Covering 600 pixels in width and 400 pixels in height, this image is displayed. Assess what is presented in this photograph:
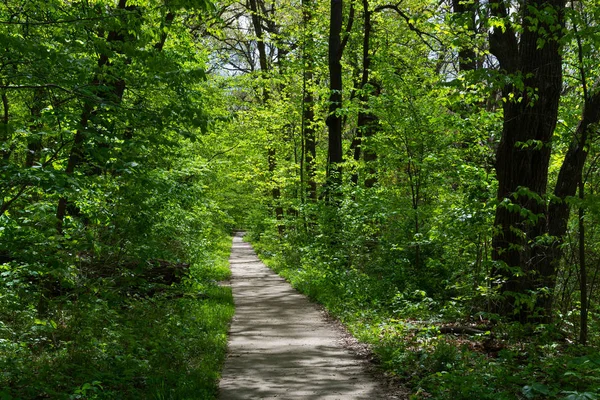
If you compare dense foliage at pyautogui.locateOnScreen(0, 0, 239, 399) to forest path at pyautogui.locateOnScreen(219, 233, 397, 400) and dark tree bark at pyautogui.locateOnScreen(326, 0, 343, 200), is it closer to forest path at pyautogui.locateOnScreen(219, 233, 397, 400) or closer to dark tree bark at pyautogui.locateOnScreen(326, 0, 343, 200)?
forest path at pyautogui.locateOnScreen(219, 233, 397, 400)

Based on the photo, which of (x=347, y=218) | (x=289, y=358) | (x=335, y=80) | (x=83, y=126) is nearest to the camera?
(x=83, y=126)

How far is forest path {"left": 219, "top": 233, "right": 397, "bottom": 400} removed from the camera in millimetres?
5975

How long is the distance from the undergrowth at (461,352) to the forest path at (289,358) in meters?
0.48

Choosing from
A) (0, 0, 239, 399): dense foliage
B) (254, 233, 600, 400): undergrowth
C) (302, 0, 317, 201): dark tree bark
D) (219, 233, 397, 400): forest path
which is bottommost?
(219, 233, 397, 400): forest path

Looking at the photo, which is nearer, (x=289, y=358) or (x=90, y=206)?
(x=289, y=358)

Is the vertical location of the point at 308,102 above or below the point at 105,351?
above

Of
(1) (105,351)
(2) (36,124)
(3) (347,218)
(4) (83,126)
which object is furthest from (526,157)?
(2) (36,124)

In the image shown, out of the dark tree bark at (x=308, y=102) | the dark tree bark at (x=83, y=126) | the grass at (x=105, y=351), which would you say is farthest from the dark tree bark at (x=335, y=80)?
the dark tree bark at (x=83, y=126)

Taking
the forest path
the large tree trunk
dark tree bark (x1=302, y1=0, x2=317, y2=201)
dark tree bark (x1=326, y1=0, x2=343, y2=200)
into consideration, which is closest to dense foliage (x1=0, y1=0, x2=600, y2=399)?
the large tree trunk

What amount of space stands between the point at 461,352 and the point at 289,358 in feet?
8.13

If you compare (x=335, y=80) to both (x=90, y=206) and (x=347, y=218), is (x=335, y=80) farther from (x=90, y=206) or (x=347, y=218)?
(x=90, y=206)

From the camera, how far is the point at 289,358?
7438 mm

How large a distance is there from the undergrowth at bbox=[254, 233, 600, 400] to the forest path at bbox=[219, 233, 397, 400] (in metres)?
0.48

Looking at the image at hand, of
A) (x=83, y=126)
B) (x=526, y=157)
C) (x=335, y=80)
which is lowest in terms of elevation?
(x=526, y=157)
